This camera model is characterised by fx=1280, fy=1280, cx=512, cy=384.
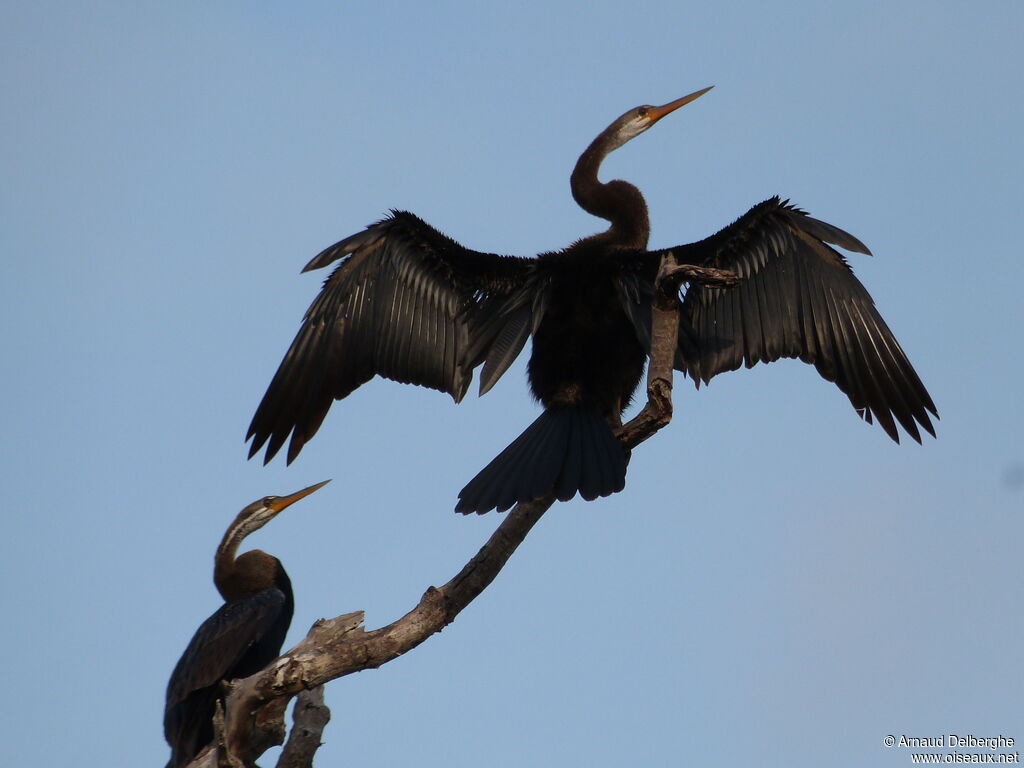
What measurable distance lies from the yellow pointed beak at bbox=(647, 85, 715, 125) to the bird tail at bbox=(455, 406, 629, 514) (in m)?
2.85

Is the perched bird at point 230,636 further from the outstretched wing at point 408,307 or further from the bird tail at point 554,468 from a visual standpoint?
the bird tail at point 554,468

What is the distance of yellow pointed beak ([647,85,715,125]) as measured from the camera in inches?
317

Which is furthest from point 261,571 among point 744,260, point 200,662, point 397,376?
point 744,260

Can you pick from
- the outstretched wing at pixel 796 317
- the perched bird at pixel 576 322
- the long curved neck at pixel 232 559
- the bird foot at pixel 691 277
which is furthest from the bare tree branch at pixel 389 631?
the long curved neck at pixel 232 559

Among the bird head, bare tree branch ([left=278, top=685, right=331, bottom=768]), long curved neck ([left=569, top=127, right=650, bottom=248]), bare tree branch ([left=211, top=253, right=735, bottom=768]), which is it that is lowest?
bare tree branch ([left=278, top=685, right=331, bottom=768])

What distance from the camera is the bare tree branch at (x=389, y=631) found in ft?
15.2

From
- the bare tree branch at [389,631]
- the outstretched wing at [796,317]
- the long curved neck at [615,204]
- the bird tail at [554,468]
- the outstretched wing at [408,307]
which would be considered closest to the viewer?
the bare tree branch at [389,631]

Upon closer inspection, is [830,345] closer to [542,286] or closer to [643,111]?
[542,286]

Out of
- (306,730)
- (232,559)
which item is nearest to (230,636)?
(232,559)

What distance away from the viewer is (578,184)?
716 centimetres

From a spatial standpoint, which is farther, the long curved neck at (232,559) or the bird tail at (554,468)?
the long curved neck at (232,559)

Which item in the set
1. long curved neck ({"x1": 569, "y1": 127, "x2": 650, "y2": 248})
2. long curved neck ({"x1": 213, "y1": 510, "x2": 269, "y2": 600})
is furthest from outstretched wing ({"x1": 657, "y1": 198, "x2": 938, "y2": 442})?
long curved neck ({"x1": 213, "y1": 510, "x2": 269, "y2": 600})

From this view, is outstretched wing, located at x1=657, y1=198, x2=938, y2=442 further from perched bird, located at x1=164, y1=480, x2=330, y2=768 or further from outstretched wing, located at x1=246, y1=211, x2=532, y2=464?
perched bird, located at x1=164, y1=480, x2=330, y2=768

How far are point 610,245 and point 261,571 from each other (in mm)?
2693
